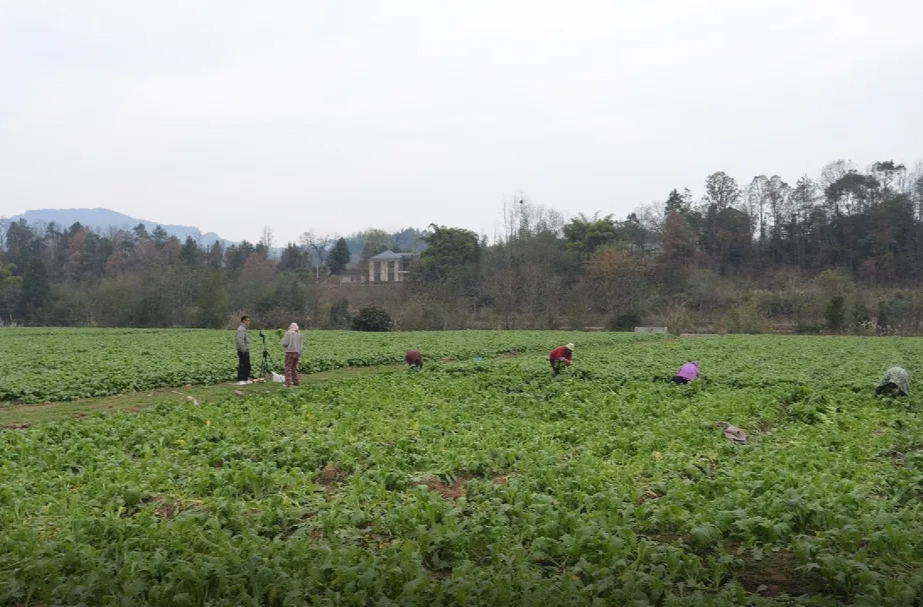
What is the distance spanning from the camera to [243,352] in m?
19.9

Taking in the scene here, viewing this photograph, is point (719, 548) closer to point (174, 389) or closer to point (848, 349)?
point (174, 389)

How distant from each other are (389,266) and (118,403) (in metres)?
88.7

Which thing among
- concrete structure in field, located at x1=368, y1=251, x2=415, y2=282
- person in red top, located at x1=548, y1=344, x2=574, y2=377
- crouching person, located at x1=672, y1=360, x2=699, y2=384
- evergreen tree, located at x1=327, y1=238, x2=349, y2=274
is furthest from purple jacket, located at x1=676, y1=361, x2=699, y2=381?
concrete structure in field, located at x1=368, y1=251, x2=415, y2=282

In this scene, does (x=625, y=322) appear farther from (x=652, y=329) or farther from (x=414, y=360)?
(x=414, y=360)

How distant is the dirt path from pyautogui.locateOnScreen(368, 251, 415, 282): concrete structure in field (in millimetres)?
80973

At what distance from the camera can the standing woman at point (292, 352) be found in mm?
19578

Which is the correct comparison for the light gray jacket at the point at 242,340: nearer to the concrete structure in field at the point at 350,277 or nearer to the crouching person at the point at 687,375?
the crouching person at the point at 687,375

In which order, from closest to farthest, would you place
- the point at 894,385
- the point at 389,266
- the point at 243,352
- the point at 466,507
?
the point at 466,507 → the point at 894,385 → the point at 243,352 → the point at 389,266

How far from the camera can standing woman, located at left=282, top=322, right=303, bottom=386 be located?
19578 millimetres

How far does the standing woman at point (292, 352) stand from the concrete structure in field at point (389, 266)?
271 feet

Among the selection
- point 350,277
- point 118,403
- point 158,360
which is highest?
point 350,277

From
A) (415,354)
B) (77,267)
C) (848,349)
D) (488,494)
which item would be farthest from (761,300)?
(77,267)

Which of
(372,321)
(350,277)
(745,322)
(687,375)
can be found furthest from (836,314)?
(350,277)

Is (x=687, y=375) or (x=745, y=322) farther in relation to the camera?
(x=745, y=322)
